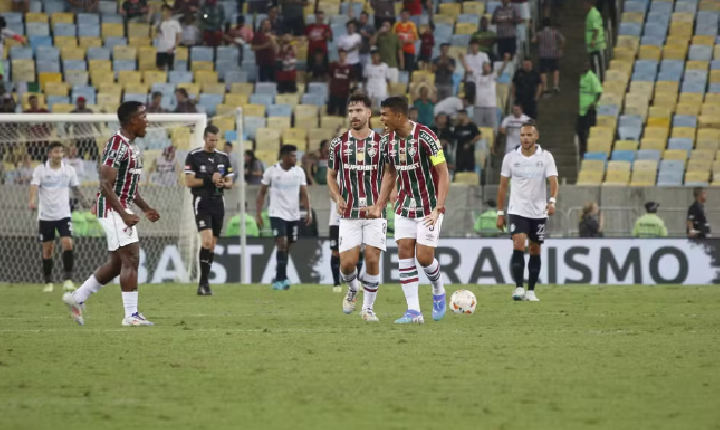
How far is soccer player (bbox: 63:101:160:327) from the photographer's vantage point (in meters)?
11.2

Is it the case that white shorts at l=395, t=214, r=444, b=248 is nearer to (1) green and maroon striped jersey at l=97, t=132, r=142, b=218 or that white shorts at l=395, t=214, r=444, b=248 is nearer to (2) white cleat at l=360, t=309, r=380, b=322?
(2) white cleat at l=360, t=309, r=380, b=322

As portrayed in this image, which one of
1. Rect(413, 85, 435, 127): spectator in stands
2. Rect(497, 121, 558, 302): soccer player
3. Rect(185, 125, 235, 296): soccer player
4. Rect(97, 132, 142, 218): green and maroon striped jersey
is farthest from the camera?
Rect(413, 85, 435, 127): spectator in stands

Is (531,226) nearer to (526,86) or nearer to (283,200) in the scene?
(283,200)

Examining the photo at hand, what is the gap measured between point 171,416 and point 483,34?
2295cm

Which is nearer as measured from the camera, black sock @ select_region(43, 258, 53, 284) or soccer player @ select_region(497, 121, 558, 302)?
soccer player @ select_region(497, 121, 558, 302)

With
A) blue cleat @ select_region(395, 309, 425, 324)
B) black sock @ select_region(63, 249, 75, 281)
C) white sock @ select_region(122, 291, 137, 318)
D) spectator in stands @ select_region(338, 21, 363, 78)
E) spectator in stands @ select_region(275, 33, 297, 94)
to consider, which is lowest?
black sock @ select_region(63, 249, 75, 281)

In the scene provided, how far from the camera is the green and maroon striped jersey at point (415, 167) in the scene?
38.1 feet

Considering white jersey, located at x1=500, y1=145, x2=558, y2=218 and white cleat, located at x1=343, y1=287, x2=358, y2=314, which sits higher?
white jersey, located at x1=500, y1=145, x2=558, y2=218

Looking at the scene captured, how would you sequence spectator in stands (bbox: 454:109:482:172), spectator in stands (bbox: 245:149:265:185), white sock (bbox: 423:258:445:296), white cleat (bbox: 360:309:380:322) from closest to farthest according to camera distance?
white sock (bbox: 423:258:445:296) → white cleat (bbox: 360:309:380:322) → spectator in stands (bbox: 245:149:265:185) → spectator in stands (bbox: 454:109:482:172)

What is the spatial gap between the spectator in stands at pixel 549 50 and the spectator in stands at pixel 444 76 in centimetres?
245

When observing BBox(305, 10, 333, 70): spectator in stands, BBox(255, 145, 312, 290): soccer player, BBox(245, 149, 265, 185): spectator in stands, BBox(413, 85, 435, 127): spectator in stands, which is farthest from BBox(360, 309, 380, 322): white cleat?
BBox(305, 10, 333, 70): spectator in stands

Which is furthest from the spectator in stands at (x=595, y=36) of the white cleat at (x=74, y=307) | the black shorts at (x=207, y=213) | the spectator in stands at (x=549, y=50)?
the white cleat at (x=74, y=307)

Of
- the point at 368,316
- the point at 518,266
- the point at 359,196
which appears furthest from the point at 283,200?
the point at 368,316

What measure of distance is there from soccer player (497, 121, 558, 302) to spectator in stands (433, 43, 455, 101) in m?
11.0
